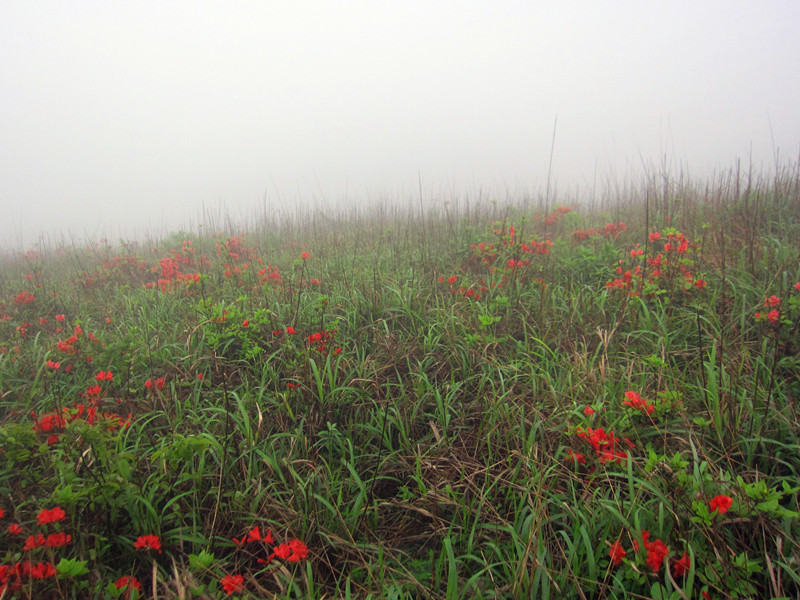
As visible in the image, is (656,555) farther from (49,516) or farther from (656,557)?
(49,516)

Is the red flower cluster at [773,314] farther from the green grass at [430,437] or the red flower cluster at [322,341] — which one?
the red flower cluster at [322,341]

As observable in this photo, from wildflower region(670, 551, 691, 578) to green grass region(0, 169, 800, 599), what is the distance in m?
0.01

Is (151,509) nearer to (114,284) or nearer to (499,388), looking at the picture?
(499,388)

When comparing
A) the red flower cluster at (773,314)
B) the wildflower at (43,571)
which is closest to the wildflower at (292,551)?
the wildflower at (43,571)

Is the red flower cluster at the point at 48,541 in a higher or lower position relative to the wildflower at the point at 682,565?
higher

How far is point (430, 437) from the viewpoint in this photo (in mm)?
1809

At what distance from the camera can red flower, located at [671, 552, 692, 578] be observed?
1.05 m

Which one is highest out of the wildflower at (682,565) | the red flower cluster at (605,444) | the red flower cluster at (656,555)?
the red flower cluster at (605,444)

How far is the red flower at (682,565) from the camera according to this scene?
1049mm

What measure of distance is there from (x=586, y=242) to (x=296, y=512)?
3893 millimetres

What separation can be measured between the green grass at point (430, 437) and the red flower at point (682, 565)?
0.01 metres

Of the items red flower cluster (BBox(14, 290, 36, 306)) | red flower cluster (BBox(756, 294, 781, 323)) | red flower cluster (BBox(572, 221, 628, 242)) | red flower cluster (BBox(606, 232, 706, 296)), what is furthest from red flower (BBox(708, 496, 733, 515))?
red flower cluster (BBox(14, 290, 36, 306))

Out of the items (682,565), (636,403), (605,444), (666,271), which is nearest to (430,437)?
(605,444)

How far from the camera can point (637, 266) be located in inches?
108
